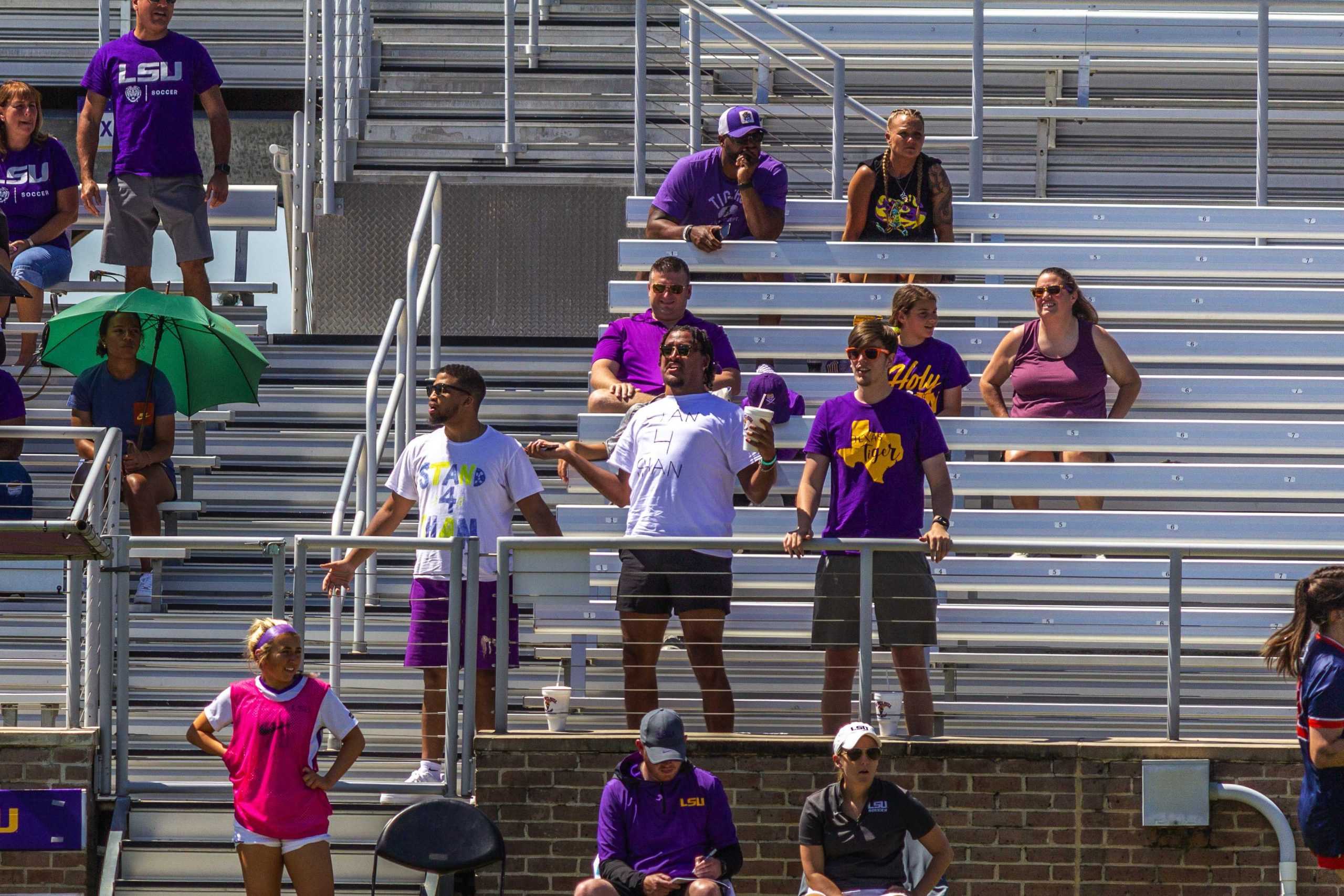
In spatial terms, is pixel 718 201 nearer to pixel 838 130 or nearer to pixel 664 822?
pixel 838 130

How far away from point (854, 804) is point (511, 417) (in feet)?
12.3

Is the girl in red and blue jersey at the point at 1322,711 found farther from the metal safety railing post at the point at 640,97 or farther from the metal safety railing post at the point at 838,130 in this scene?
the metal safety railing post at the point at 640,97

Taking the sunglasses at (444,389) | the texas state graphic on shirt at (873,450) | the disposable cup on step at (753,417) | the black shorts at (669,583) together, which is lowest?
the black shorts at (669,583)

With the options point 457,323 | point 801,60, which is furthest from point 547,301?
point 801,60

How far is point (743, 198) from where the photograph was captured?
9.80 meters

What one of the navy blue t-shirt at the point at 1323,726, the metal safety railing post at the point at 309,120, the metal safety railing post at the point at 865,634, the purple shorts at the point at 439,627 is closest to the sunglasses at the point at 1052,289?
the metal safety railing post at the point at 865,634

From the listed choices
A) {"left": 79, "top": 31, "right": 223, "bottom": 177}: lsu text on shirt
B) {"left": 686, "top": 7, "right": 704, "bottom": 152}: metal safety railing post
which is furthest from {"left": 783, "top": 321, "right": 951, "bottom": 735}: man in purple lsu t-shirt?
{"left": 79, "top": 31, "right": 223, "bottom": 177}: lsu text on shirt

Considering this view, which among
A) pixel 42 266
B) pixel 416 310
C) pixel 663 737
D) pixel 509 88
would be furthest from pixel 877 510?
pixel 42 266

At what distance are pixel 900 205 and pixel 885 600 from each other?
2892mm

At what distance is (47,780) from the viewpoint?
7.84 metres

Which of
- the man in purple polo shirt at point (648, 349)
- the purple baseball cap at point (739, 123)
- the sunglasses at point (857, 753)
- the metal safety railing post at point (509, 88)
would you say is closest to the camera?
the sunglasses at point (857, 753)

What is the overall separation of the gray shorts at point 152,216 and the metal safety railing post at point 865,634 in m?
4.37

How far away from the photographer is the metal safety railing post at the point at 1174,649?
25.8 feet

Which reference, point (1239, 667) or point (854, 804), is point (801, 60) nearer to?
point (1239, 667)
